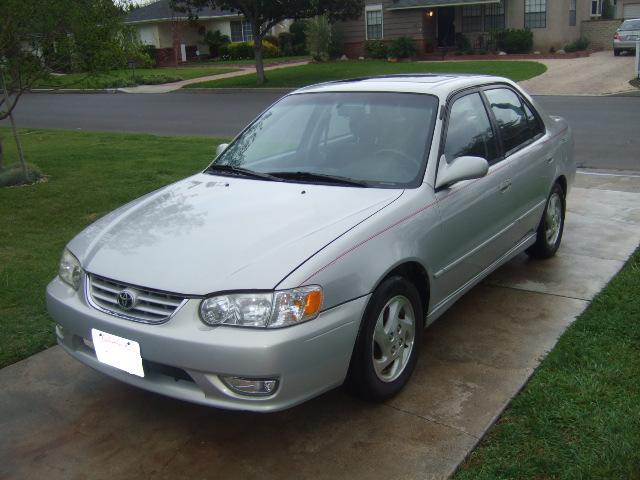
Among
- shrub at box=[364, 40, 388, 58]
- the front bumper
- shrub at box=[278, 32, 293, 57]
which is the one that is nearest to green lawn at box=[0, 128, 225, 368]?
the front bumper

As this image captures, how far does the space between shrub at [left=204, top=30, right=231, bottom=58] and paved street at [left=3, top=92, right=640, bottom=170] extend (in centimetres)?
1838

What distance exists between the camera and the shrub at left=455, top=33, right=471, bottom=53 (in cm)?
3378

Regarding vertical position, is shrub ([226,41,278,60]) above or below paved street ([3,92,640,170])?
above

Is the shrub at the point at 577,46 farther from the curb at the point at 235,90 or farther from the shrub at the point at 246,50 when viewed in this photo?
the shrub at the point at 246,50

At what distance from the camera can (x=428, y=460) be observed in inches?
125

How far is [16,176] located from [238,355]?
7323mm

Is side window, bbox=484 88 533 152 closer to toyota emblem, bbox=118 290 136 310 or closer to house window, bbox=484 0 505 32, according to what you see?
toyota emblem, bbox=118 290 136 310

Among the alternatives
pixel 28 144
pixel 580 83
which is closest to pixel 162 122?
pixel 28 144

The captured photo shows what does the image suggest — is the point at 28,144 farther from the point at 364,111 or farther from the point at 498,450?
the point at 498,450

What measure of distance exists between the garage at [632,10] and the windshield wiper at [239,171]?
40868mm

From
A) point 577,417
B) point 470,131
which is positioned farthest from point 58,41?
point 577,417

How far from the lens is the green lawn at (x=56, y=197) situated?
193 inches

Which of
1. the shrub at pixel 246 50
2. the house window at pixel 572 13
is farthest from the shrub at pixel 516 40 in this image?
the shrub at pixel 246 50

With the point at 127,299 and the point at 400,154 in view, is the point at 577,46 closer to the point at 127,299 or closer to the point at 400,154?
the point at 400,154
